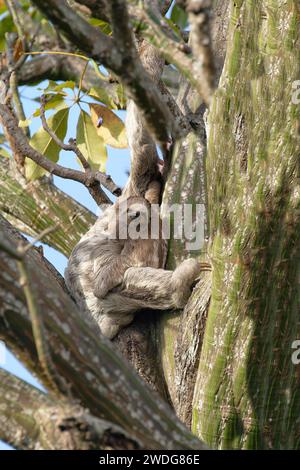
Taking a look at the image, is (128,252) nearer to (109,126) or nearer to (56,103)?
(109,126)

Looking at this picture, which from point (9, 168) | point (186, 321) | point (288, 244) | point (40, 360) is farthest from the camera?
point (9, 168)

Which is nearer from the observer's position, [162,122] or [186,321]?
[162,122]

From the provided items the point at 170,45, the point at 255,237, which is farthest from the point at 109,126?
the point at 170,45

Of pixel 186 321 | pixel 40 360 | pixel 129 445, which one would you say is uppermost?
pixel 186 321

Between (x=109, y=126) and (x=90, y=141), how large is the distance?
0.16 meters

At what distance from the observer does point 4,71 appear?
13.8 ft

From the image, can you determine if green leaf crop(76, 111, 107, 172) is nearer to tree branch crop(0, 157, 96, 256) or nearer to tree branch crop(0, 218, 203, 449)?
tree branch crop(0, 157, 96, 256)

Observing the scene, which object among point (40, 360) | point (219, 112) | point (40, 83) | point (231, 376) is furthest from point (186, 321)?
point (40, 83)

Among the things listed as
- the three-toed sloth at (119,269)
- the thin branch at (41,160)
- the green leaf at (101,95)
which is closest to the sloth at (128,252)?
the three-toed sloth at (119,269)

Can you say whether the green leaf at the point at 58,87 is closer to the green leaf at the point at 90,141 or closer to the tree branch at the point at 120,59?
the green leaf at the point at 90,141

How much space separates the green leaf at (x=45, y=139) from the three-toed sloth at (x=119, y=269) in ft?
1.85

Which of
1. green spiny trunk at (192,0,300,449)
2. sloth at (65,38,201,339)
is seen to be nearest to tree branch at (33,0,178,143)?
green spiny trunk at (192,0,300,449)

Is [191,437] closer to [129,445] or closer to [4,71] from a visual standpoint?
[129,445]

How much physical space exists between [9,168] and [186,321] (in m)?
2.00
